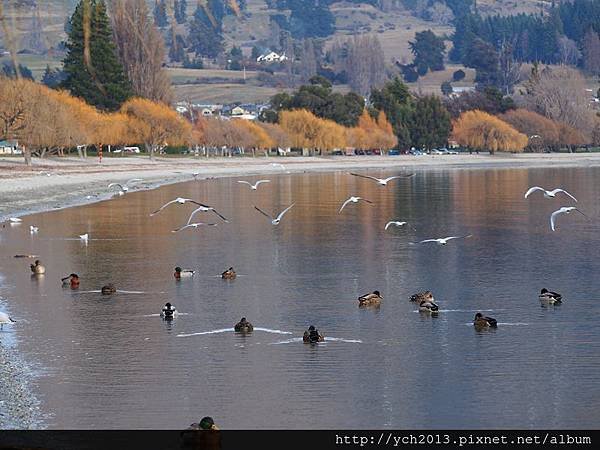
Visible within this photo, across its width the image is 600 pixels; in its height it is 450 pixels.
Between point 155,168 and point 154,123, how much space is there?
13182 mm

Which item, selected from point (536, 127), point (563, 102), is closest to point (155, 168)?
point (536, 127)

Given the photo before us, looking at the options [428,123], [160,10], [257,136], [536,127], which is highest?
[160,10]

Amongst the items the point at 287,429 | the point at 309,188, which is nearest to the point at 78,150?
the point at 309,188

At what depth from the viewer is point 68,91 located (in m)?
120

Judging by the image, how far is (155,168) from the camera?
10862cm

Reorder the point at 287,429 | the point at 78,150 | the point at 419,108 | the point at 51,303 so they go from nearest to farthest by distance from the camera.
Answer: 1. the point at 287,429
2. the point at 51,303
3. the point at 78,150
4. the point at 419,108

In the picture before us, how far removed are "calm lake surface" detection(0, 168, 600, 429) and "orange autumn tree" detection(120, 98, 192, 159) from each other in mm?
67652

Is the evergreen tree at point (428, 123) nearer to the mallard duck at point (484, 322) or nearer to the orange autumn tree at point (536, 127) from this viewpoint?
the orange autumn tree at point (536, 127)

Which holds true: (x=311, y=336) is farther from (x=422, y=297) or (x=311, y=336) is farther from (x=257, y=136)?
(x=257, y=136)

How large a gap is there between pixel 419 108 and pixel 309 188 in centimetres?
7859

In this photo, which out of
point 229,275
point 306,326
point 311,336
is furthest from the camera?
point 229,275

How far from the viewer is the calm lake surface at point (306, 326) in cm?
1839

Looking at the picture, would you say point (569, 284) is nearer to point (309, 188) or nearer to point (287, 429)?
point (287, 429)

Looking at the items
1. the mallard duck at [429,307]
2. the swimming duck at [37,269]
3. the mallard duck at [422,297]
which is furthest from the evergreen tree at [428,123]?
the mallard duck at [429,307]
